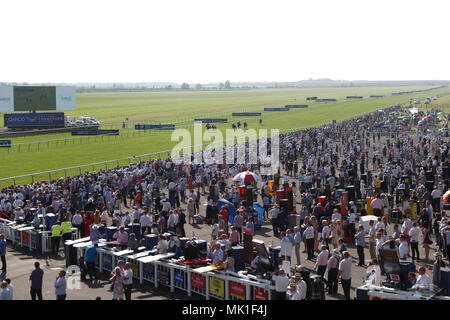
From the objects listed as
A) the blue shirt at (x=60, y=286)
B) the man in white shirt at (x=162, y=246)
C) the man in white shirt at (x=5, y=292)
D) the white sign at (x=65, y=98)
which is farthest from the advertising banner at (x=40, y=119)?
the man in white shirt at (x=5, y=292)

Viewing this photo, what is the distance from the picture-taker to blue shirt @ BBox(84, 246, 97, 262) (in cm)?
1334

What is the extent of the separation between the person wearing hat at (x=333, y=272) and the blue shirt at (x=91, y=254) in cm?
589

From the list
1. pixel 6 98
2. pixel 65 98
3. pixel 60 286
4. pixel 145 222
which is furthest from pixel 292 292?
pixel 65 98

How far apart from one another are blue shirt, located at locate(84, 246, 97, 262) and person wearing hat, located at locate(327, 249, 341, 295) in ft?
19.3

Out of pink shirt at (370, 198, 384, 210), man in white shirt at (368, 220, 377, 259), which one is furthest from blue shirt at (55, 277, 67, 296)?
pink shirt at (370, 198, 384, 210)

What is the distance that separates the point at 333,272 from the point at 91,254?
19.8 ft

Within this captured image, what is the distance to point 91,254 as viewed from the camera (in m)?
13.4

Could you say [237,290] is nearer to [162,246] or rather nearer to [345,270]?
[345,270]

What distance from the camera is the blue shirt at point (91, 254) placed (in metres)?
13.3

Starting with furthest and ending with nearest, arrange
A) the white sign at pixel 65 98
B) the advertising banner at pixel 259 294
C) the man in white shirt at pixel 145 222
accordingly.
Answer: the white sign at pixel 65 98 < the man in white shirt at pixel 145 222 < the advertising banner at pixel 259 294

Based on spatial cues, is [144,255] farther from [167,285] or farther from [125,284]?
[125,284]

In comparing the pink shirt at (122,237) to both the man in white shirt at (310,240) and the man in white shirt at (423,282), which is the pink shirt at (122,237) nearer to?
the man in white shirt at (310,240)
